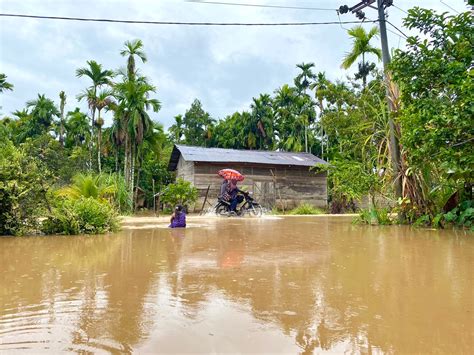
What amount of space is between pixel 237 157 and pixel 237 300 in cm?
2060

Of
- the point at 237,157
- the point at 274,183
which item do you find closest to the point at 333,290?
the point at 237,157

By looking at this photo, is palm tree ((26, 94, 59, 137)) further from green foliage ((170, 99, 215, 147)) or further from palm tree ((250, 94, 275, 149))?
palm tree ((250, 94, 275, 149))

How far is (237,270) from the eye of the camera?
15.7ft

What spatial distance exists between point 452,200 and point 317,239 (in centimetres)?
430

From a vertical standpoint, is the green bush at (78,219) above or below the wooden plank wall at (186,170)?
below

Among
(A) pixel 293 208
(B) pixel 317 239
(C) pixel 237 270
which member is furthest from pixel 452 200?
(A) pixel 293 208

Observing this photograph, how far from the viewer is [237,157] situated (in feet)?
78.5

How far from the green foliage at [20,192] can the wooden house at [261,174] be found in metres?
13.4

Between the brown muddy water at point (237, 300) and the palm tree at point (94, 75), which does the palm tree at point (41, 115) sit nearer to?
the palm tree at point (94, 75)

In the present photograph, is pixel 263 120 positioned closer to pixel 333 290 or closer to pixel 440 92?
pixel 440 92

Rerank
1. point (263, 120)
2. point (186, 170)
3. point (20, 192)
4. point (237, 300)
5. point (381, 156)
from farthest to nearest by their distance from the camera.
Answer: point (263, 120), point (186, 170), point (381, 156), point (20, 192), point (237, 300)

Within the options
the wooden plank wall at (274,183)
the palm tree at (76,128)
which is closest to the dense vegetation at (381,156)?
the wooden plank wall at (274,183)

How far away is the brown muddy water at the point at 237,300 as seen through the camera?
2504 mm

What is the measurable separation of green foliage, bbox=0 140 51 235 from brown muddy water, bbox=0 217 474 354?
7.47ft
